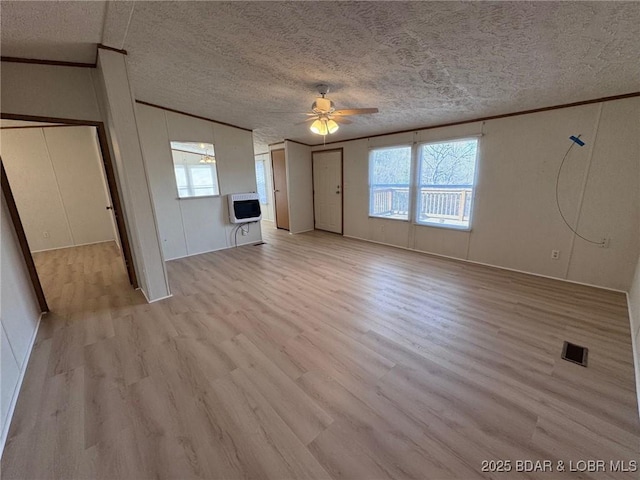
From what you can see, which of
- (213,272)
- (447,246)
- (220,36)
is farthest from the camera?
(447,246)

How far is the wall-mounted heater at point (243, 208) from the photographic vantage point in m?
4.93

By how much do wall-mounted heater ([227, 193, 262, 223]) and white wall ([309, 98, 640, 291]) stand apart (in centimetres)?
330

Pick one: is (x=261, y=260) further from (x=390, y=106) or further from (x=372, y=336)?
(x=390, y=106)

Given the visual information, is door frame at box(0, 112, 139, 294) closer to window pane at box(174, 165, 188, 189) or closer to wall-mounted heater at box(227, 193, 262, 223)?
window pane at box(174, 165, 188, 189)

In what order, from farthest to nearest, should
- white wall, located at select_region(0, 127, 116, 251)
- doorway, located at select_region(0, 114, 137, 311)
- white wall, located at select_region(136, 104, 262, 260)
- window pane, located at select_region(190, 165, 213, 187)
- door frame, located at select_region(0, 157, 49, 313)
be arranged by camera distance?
white wall, located at select_region(0, 127, 116, 251) < window pane, located at select_region(190, 165, 213, 187) < doorway, located at select_region(0, 114, 137, 311) < white wall, located at select_region(136, 104, 262, 260) < door frame, located at select_region(0, 157, 49, 313)

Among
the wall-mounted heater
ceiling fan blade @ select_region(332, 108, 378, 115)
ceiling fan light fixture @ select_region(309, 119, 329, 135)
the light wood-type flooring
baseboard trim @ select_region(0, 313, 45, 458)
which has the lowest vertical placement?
the light wood-type flooring

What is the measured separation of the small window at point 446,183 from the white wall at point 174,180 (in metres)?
3.36

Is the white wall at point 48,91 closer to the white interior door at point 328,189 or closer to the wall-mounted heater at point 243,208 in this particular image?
the wall-mounted heater at point 243,208

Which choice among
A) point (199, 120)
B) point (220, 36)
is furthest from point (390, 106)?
point (199, 120)

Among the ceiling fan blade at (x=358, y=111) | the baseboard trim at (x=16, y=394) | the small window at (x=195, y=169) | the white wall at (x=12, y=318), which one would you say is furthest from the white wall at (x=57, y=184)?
the ceiling fan blade at (x=358, y=111)

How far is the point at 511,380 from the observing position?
1.72 meters

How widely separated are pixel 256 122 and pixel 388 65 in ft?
9.73

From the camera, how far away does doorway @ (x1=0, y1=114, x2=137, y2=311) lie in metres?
4.32

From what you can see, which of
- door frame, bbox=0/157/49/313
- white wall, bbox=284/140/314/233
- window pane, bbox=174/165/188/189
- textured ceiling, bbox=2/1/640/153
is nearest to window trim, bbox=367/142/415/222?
textured ceiling, bbox=2/1/640/153
